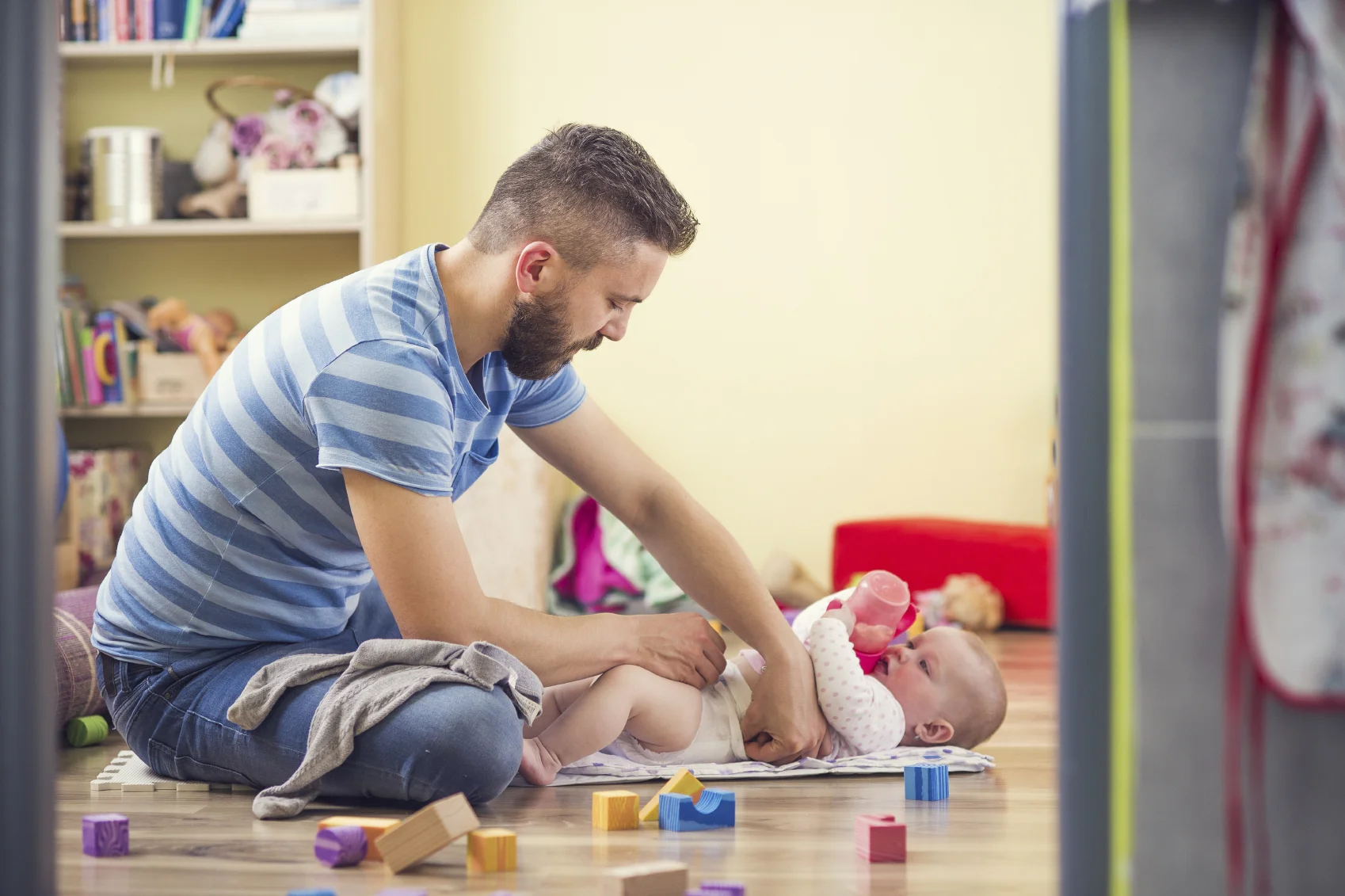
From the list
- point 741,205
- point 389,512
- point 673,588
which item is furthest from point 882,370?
point 389,512

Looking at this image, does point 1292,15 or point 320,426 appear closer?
point 1292,15

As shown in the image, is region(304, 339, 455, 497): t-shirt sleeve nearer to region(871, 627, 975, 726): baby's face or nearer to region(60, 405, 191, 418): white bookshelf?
region(871, 627, 975, 726): baby's face

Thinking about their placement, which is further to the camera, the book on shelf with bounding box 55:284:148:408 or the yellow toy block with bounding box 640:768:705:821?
the book on shelf with bounding box 55:284:148:408

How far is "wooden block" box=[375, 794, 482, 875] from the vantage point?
116 centimetres

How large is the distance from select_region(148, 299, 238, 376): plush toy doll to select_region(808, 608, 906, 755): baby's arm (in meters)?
2.40

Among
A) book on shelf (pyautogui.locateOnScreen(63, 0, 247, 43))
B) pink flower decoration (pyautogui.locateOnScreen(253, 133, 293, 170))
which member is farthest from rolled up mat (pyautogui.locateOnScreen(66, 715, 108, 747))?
book on shelf (pyautogui.locateOnScreen(63, 0, 247, 43))

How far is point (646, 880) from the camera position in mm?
1062

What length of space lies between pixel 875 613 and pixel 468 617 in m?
0.66

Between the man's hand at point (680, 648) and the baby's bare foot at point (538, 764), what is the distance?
16 centimetres

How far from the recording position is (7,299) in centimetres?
80

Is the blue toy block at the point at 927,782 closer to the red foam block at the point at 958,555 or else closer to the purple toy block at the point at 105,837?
the purple toy block at the point at 105,837

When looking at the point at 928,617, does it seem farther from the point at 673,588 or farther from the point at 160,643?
the point at 160,643

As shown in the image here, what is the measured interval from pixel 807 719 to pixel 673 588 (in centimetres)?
190

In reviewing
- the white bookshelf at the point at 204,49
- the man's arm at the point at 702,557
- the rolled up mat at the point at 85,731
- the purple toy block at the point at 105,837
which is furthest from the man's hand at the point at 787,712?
the white bookshelf at the point at 204,49
